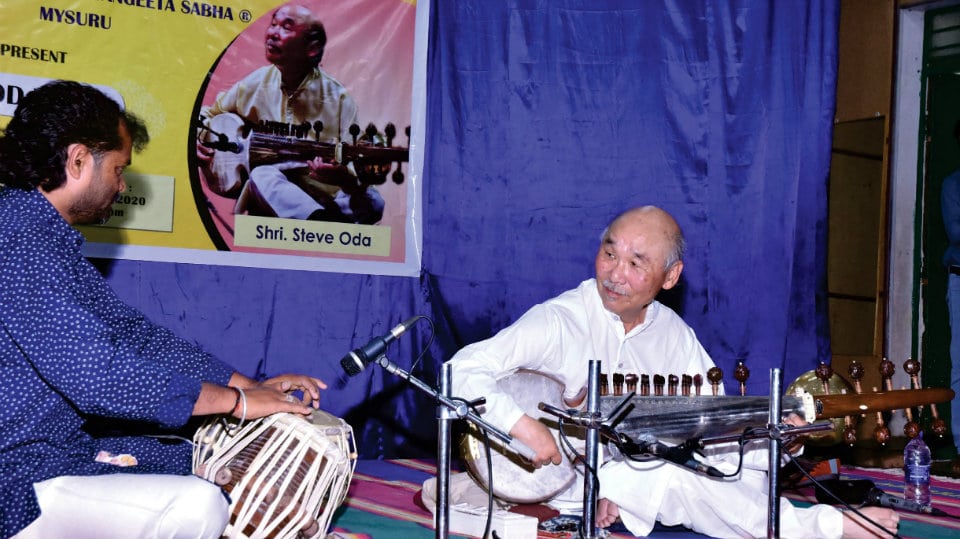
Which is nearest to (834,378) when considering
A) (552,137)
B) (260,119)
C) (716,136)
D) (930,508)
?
(930,508)

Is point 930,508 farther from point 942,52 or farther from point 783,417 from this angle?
point 942,52

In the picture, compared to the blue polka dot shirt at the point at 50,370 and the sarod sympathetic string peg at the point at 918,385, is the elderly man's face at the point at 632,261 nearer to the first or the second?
the sarod sympathetic string peg at the point at 918,385

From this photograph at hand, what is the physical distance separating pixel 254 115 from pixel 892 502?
11.4 feet

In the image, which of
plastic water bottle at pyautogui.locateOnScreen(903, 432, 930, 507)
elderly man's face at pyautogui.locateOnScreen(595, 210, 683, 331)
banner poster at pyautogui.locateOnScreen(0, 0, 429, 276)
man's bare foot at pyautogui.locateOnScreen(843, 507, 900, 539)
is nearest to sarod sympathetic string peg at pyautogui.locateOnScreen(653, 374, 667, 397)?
elderly man's face at pyautogui.locateOnScreen(595, 210, 683, 331)

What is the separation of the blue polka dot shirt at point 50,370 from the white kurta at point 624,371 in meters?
1.10

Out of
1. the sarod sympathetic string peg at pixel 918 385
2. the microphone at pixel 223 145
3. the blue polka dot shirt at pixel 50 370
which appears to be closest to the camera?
the blue polka dot shirt at pixel 50 370

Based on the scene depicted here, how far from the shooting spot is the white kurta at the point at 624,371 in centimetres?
349

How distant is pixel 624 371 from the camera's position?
397 cm

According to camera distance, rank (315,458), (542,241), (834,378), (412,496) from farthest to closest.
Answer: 1. (542,241)
2. (834,378)
3. (412,496)
4. (315,458)

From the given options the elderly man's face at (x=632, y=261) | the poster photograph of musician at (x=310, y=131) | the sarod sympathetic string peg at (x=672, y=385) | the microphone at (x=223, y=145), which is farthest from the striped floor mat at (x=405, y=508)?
the microphone at (x=223, y=145)

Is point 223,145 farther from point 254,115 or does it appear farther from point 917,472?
point 917,472

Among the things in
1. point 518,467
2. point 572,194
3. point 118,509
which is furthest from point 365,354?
point 572,194

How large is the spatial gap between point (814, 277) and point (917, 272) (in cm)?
126

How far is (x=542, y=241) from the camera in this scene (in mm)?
5465
